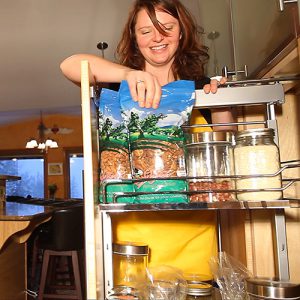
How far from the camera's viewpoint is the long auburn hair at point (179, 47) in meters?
0.71

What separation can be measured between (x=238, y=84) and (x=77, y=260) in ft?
8.13

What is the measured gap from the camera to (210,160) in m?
0.62

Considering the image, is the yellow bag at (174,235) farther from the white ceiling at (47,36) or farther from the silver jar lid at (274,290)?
the white ceiling at (47,36)

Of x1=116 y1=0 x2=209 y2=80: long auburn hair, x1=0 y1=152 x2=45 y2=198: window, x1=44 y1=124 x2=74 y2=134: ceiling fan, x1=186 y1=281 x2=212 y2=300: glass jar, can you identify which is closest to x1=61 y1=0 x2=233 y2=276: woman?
x1=116 y1=0 x2=209 y2=80: long auburn hair

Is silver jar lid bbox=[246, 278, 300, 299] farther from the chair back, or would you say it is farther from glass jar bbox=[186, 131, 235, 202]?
the chair back

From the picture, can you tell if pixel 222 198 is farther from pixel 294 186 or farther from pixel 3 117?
pixel 3 117

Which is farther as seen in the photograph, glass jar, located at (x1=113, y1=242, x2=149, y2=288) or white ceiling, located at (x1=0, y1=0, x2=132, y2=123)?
white ceiling, located at (x1=0, y1=0, x2=132, y2=123)

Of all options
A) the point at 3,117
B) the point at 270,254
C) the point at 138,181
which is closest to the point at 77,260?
the point at 270,254

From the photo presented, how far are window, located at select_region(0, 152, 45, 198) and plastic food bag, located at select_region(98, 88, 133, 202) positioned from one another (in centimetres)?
720

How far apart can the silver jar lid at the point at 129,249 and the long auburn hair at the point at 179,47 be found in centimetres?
39

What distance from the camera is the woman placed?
678 millimetres

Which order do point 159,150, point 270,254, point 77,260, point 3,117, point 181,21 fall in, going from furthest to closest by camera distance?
point 3,117
point 77,260
point 270,254
point 181,21
point 159,150

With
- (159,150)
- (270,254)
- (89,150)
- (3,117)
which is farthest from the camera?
(3,117)

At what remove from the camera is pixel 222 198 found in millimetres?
593
